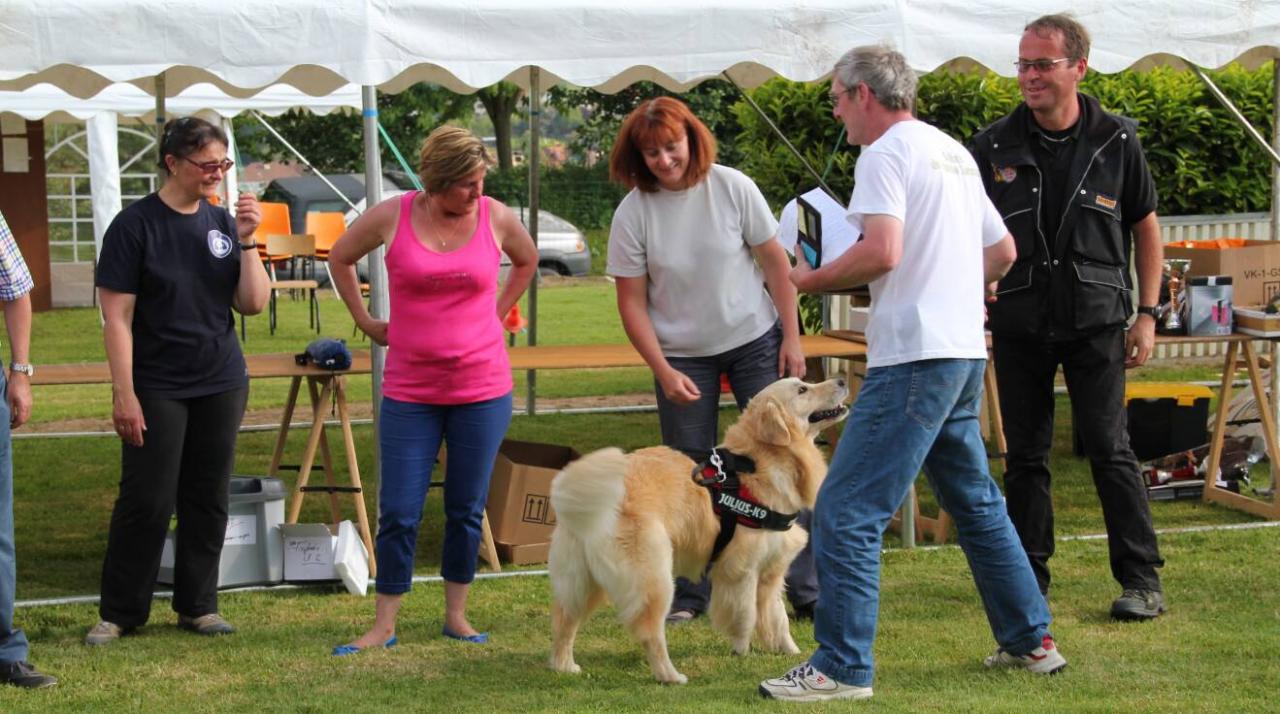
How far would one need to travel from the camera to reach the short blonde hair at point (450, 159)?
4.39 m

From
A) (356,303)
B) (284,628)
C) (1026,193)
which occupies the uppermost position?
(1026,193)

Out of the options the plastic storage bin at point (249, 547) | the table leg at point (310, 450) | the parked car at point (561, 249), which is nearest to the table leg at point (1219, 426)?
the table leg at point (310, 450)

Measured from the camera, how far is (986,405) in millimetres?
8234

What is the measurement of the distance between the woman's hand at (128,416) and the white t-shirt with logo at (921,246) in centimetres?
238

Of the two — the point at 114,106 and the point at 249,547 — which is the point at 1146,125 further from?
the point at 114,106

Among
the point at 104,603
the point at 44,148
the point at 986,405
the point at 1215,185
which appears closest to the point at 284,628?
the point at 104,603

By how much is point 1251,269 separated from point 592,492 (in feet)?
12.6

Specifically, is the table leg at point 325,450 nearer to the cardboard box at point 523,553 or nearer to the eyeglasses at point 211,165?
the cardboard box at point 523,553

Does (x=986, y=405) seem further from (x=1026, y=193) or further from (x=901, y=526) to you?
(x=1026, y=193)

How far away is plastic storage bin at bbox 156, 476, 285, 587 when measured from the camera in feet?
18.6

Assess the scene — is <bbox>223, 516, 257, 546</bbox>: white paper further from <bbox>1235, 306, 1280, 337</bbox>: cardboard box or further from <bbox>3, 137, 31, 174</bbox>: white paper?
<bbox>3, 137, 31, 174</bbox>: white paper

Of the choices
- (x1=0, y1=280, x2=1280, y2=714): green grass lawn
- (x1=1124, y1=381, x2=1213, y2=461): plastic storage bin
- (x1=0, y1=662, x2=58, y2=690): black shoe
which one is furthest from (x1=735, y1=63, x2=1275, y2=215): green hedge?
(x1=0, y1=662, x2=58, y2=690): black shoe

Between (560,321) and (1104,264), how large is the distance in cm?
1175

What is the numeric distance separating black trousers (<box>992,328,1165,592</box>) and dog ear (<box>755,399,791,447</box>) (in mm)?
956
